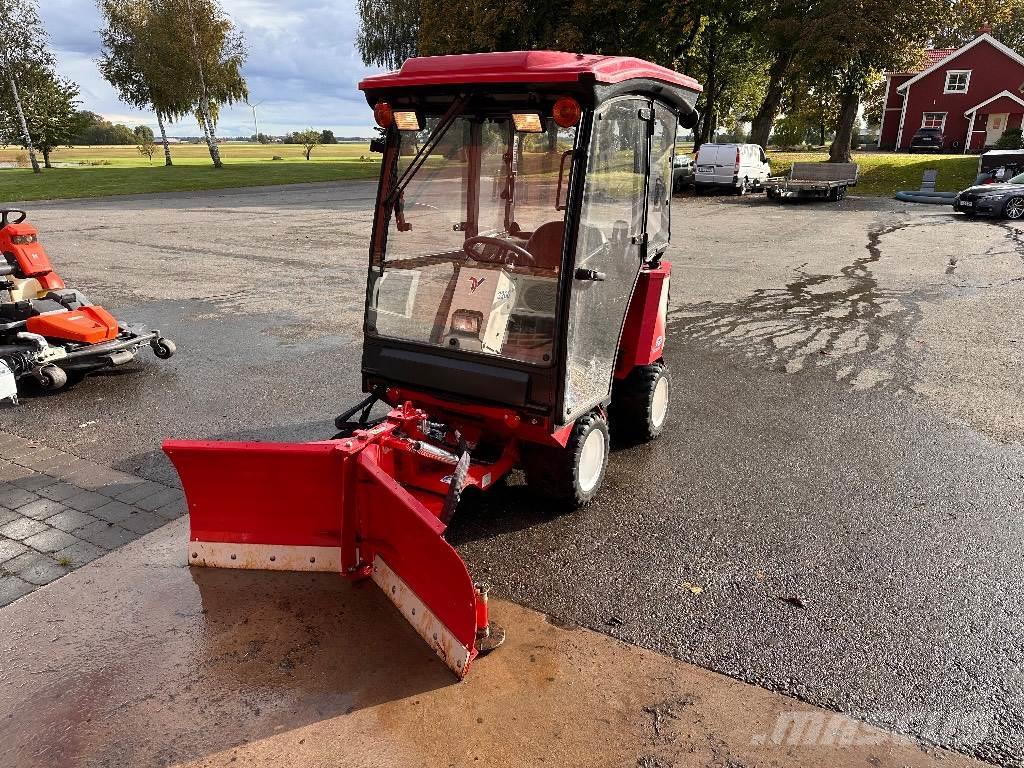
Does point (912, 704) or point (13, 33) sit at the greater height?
point (13, 33)

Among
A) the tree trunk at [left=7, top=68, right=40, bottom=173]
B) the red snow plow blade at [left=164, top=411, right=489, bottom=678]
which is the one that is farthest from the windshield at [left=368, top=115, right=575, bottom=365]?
the tree trunk at [left=7, top=68, right=40, bottom=173]

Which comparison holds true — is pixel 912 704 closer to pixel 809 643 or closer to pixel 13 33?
pixel 809 643

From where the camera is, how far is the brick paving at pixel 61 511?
12.1ft

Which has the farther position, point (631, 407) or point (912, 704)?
point (631, 407)

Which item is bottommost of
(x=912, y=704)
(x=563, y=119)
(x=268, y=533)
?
(x=912, y=704)

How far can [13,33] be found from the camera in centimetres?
3219

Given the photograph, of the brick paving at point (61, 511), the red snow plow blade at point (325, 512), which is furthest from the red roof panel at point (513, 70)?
the brick paving at point (61, 511)

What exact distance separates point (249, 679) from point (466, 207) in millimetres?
2787

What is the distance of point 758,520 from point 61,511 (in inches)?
166

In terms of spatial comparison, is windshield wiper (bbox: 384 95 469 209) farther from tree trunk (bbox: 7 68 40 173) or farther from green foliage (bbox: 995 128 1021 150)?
green foliage (bbox: 995 128 1021 150)

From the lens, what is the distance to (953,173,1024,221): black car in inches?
717

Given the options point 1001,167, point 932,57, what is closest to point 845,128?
point 1001,167

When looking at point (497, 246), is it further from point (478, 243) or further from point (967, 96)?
point (967, 96)

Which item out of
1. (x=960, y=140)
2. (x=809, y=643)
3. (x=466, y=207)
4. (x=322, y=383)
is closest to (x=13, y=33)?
(x=322, y=383)
